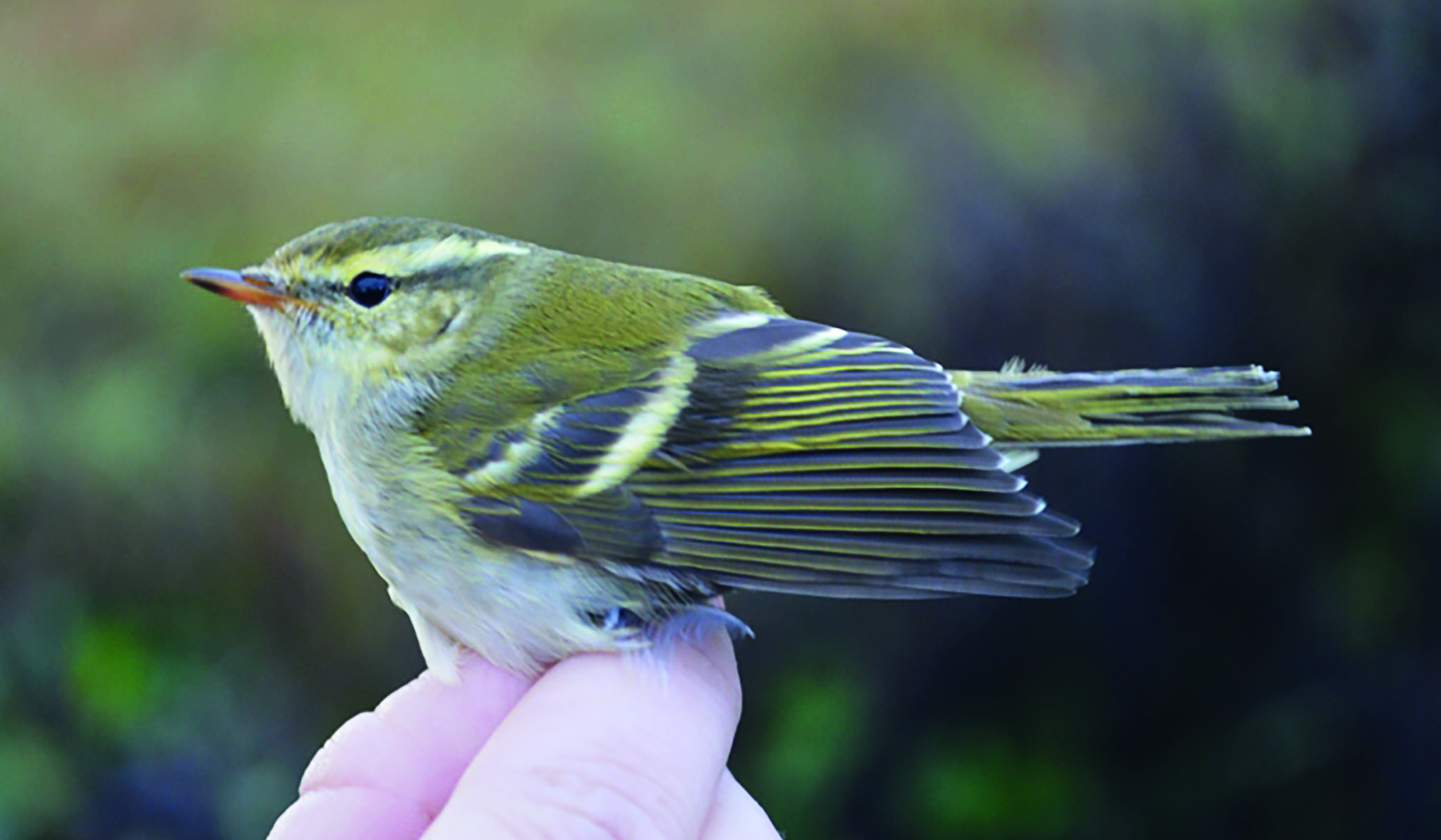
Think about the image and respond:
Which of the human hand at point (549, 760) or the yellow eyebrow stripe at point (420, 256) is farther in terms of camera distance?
the yellow eyebrow stripe at point (420, 256)

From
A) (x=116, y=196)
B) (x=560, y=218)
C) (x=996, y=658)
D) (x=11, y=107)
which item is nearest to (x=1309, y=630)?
(x=996, y=658)

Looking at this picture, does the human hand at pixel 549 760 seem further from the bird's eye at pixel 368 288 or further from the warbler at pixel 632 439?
the bird's eye at pixel 368 288

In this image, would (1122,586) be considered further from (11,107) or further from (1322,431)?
(11,107)

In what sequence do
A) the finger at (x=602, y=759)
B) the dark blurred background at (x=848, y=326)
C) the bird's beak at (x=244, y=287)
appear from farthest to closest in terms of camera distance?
1. the dark blurred background at (x=848, y=326)
2. the bird's beak at (x=244, y=287)
3. the finger at (x=602, y=759)

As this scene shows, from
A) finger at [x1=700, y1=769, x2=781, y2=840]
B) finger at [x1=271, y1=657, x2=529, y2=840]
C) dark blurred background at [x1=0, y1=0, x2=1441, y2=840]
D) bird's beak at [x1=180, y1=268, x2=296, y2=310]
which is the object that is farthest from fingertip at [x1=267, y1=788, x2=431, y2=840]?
dark blurred background at [x1=0, y1=0, x2=1441, y2=840]

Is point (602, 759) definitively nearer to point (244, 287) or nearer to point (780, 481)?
point (780, 481)

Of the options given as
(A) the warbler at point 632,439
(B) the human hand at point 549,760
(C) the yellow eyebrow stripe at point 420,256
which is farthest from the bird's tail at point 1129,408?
(C) the yellow eyebrow stripe at point 420,256
